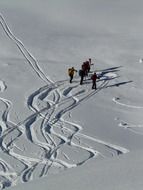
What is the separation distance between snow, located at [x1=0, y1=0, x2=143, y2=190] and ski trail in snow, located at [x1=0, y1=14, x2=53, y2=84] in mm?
48

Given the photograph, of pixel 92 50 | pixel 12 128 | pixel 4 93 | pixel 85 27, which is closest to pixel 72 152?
pixel 12 128

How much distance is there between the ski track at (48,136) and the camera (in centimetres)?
1600

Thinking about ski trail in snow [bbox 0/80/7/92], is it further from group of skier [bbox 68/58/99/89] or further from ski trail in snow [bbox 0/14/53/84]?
group of skier [bbox 68/58/99/89]

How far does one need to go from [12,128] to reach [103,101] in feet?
15.2

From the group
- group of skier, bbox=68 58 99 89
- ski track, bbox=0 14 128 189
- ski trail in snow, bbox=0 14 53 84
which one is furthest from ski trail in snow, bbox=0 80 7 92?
group of skier, bbox=68 58 99 89

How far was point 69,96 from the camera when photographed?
904 inches

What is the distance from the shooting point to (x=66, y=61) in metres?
27.7

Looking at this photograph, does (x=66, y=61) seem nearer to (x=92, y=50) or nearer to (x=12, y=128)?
(x=92, y=50)

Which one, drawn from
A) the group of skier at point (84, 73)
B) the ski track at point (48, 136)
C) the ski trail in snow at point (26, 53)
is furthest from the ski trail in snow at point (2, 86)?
the group of skier at point (84, 73)

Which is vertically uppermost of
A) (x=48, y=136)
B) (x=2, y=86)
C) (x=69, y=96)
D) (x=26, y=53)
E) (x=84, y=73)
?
(x=26, y=53)

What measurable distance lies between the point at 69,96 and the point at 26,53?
21.0 ft

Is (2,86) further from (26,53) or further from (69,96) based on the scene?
(26,53)

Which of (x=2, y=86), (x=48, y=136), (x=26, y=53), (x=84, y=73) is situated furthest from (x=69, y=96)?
(x=26, y=53)

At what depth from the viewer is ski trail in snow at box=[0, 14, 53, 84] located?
83.6 ft
